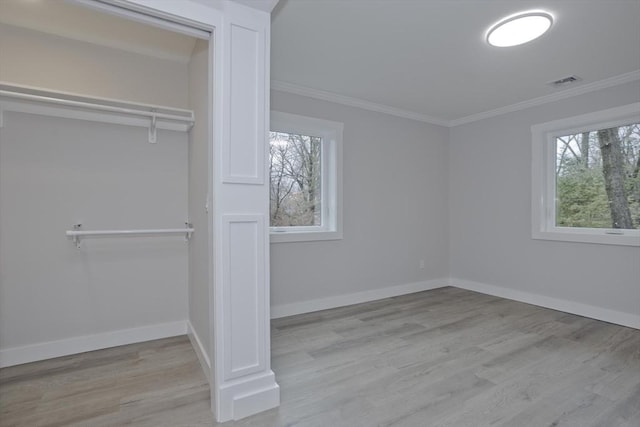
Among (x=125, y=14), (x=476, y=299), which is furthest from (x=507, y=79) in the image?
(x=125, y=14)

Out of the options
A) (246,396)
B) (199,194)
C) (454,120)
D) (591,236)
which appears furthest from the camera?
(454,120)

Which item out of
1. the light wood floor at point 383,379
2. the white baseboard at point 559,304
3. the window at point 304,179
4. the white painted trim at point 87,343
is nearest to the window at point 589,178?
the white baseboard at point 559,304

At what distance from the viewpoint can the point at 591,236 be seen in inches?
131

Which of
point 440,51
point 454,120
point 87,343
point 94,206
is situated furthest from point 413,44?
point 87,343

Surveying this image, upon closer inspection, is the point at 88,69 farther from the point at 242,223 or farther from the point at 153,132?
the point at 242,223

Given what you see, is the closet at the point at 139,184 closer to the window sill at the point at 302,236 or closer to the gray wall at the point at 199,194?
the gray wall at the point at 199,194

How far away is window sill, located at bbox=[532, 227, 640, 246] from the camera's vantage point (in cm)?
310

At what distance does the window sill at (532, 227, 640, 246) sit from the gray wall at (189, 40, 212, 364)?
11.8ft

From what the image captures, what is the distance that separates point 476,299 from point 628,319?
4.42 feet

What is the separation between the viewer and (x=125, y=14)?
5.20 ft

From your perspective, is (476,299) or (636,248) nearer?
(636,248)

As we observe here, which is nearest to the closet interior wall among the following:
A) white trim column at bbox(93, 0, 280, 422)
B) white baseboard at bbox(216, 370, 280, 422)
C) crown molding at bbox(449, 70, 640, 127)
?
white trim column at bbox(93, 0, 280, 422)

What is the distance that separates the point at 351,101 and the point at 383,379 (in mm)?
2894

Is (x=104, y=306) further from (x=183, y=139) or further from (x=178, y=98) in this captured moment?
(x=178, y=98)
